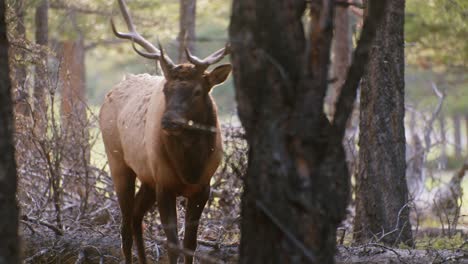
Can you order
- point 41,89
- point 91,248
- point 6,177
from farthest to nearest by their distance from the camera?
point 41,89 < point 91,248 < point 6,177

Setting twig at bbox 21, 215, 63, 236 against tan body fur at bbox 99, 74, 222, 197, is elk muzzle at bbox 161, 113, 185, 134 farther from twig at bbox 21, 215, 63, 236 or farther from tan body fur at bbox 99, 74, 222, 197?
twig at bbox 21, 215, 63, 236

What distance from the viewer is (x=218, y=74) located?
25.2 ft

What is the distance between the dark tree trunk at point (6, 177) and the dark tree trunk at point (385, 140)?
508cm

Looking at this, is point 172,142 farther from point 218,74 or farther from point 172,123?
point 218,74

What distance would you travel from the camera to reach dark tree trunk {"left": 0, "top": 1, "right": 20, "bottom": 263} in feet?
12.3

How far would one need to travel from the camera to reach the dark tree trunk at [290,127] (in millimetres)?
4062

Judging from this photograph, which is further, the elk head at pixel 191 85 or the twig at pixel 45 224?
the twig at pixel 45 224

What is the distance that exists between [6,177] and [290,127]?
1.50 m

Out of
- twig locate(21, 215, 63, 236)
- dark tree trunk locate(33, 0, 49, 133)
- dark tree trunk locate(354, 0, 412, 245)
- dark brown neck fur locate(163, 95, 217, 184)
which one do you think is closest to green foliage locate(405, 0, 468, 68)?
dark tree trunk locate(354, 0, 412, 245)

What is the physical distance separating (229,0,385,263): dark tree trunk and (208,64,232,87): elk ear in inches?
129

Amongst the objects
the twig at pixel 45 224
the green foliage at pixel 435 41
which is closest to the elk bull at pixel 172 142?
the twig at pixel 45 224

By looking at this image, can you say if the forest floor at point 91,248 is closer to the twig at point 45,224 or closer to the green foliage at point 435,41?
the twig at point 45,224

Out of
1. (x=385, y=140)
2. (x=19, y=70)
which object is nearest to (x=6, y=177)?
(x=385, y=140)

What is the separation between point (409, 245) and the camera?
27.9 ft
